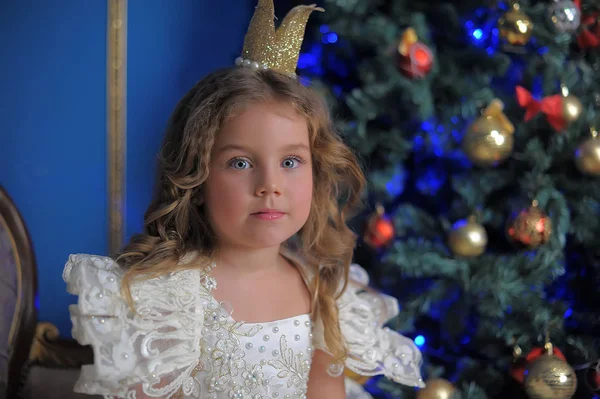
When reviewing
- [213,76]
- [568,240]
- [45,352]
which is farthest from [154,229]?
[568,240]

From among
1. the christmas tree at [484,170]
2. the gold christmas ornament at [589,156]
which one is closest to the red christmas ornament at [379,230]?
the christmas tree at [484,170]

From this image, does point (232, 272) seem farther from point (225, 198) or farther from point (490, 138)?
point (490, 138)

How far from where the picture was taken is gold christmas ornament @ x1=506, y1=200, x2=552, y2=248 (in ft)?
4.98

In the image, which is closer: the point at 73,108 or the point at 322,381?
the point at 322,381

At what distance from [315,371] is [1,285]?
75 cm

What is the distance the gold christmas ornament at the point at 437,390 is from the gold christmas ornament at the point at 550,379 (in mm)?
192

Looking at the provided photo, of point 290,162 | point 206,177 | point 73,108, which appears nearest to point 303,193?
point 290,162

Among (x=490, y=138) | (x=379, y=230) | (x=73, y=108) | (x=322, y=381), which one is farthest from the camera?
(x=73, y=108)

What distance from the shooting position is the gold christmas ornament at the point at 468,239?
61.3 inches

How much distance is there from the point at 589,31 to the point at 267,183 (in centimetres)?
105

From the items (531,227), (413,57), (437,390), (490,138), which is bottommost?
(437,390)

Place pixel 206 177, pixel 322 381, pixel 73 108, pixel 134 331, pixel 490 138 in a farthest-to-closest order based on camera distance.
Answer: pixel 73 108 < pixel 490 138 < pixel 322 381 < pixel 206 177 < pixel 134 331

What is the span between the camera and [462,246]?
5.12 ft

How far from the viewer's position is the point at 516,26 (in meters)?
1.55
